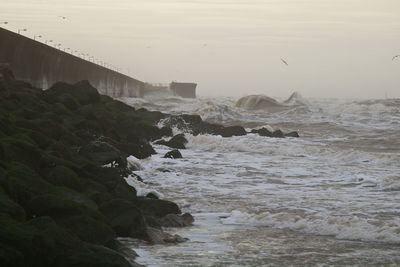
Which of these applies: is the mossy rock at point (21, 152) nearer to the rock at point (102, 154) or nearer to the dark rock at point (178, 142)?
the rock at point (102, 154)

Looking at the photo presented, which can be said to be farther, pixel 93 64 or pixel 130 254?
pixel 93 64

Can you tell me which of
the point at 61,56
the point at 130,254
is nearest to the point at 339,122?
the point at 61,56

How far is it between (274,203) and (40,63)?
20.2m

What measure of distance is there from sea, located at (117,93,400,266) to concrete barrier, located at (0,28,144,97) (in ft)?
26.3

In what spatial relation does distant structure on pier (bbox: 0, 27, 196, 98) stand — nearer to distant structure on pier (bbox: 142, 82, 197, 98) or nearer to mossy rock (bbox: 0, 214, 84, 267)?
mossy rock (bbox: 0, 214, 84, 267)

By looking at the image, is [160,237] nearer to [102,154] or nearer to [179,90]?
[102,154]

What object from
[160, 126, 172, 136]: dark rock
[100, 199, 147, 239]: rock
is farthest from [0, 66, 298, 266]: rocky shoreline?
[160, 126, 172, 136]: dark rock

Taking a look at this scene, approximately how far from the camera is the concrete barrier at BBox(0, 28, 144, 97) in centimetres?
2267

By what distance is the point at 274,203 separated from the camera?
338 inches

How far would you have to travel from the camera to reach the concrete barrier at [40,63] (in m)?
22.7

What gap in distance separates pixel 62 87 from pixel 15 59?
6.99 metres

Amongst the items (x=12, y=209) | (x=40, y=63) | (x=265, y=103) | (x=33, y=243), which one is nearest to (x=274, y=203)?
(x=12, y=209)

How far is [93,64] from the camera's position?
141 feet

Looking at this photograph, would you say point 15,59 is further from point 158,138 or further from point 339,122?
point 339,122
